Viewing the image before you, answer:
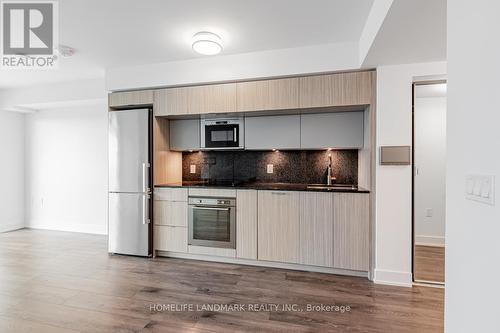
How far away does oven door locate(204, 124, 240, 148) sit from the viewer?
3.70 meters

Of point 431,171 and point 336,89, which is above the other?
point 336,89

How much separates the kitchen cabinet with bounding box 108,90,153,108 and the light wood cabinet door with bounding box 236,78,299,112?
1348mm

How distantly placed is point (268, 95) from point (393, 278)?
8.35ft

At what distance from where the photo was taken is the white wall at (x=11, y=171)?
511cm

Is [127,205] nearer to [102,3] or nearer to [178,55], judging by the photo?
[178,55]

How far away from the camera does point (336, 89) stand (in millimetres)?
3043

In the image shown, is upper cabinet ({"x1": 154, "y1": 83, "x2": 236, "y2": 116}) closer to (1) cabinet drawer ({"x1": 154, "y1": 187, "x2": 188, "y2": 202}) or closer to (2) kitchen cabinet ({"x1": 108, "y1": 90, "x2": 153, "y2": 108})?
(2) kitchen cabinet ({"x1": 108, "y1": 90, "x2": 153, "y2": 108})

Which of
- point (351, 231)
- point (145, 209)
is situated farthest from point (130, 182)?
point (351, 231)

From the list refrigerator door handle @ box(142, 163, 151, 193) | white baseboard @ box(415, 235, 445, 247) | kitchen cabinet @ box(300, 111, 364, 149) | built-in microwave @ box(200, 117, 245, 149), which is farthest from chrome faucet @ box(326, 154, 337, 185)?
refrigerator door handle @ box(142, 163, 151, 193)

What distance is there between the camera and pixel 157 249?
3709mm

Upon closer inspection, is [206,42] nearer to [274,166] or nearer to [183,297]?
[274,166]

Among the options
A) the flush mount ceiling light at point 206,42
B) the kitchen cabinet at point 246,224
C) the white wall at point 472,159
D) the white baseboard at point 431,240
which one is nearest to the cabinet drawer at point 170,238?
the kitchen cabinet at point 246,224

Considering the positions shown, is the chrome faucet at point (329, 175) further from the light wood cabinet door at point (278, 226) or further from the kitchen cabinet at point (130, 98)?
the kitchen cabinet at point (130, 98)

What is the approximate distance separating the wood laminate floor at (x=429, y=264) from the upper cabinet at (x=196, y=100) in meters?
3.06
